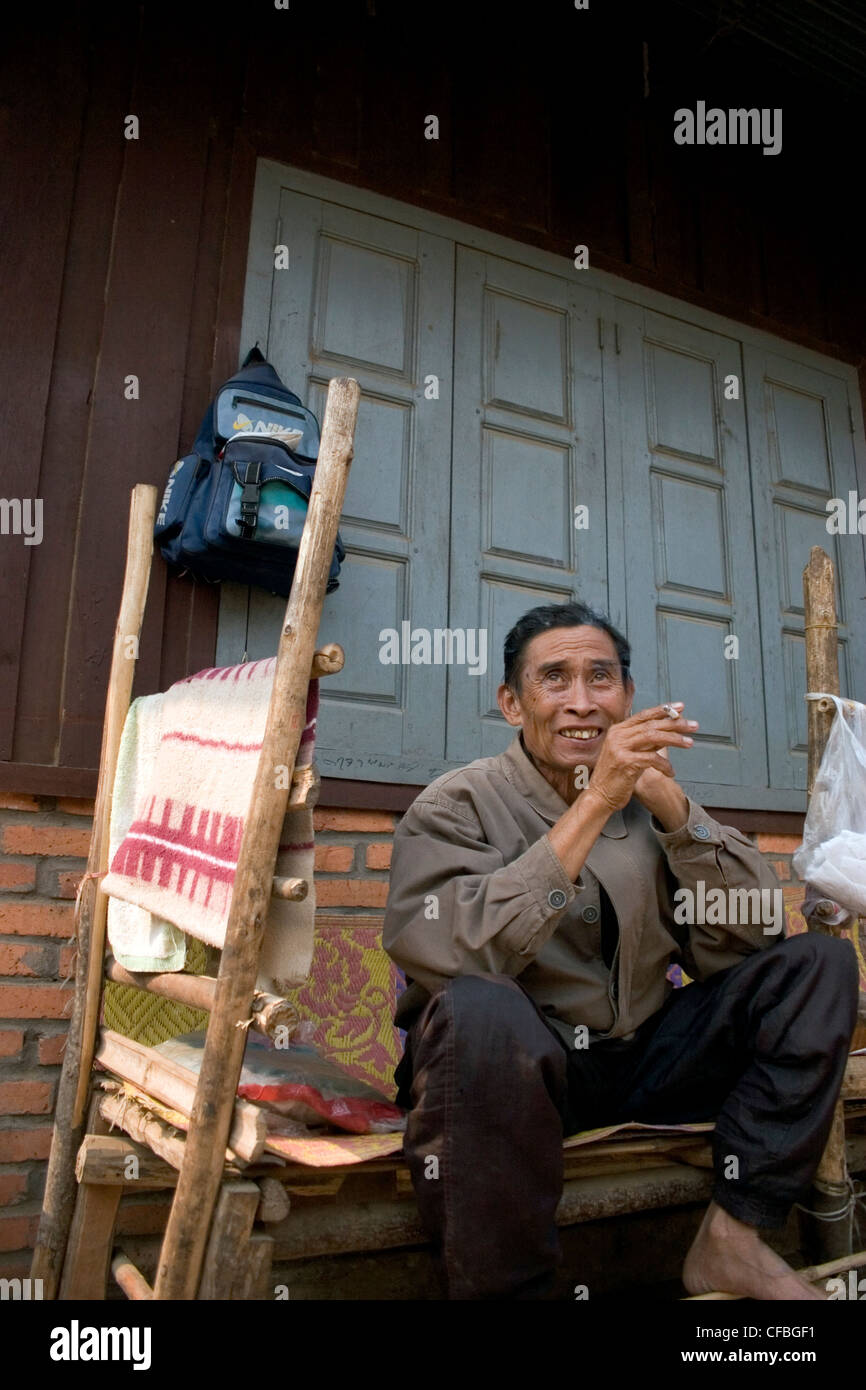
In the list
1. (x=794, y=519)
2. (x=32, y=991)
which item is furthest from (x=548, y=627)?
(x=794, y=519)

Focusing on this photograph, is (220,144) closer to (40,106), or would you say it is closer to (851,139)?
(40,106)

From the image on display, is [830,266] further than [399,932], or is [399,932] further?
[830,266]

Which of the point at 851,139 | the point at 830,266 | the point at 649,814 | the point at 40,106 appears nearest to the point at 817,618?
the point at 649,814

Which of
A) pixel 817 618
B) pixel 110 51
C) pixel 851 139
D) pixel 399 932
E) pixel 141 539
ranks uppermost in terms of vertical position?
pixel 851 139

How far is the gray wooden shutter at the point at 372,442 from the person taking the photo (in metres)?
3.06

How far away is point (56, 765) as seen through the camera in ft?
8.68

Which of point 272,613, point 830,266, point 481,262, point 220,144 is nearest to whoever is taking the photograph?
point 272,613

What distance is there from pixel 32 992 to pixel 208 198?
98.5 inches

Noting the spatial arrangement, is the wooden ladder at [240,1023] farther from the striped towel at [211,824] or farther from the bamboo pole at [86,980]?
the bamboo pole at [86,980]

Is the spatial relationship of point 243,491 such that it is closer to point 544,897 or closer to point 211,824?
point 211,824

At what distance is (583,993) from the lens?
204cm

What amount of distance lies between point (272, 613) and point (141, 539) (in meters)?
0.62

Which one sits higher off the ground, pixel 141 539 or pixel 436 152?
pixel 436 152

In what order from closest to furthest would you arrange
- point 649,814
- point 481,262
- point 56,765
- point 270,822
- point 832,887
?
point 270,822 < point 832,887 < point 649,814 < point 56,765 < point 481,262
